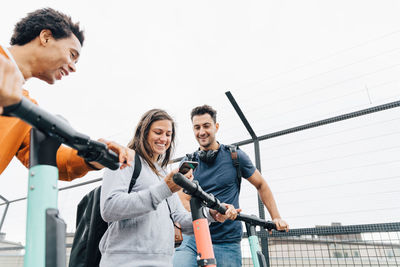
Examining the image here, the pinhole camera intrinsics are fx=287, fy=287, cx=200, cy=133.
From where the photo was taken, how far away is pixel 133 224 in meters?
1.46

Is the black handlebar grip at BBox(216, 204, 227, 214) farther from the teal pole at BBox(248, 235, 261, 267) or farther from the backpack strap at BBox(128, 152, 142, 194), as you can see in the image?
the teal pole at BBox(248, 235, 261, 267)

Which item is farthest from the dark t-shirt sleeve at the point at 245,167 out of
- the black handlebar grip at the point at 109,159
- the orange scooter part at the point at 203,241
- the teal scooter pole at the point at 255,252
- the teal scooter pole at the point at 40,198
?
the teal scooter pole at the point at 40,198

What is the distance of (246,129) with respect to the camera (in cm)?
327

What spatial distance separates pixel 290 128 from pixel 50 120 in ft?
9.03

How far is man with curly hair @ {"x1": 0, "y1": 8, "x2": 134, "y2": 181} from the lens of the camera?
1121mm

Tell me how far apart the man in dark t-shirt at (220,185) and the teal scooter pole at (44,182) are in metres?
1.78

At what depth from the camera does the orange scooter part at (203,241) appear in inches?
49.3

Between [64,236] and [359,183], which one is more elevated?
[359,183]

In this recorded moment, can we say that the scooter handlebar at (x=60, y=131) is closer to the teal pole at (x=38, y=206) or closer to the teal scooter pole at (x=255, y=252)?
the teal pole at (x=38, y=206)

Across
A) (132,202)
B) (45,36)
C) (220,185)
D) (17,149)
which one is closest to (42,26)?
(45,36)

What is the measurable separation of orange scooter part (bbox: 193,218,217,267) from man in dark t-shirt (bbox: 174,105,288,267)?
1064 mm

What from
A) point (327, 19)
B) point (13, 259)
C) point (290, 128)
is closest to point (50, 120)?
point (290, 128)

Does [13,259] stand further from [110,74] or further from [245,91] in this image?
[245,91]

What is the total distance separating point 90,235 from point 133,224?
1.14 feet
